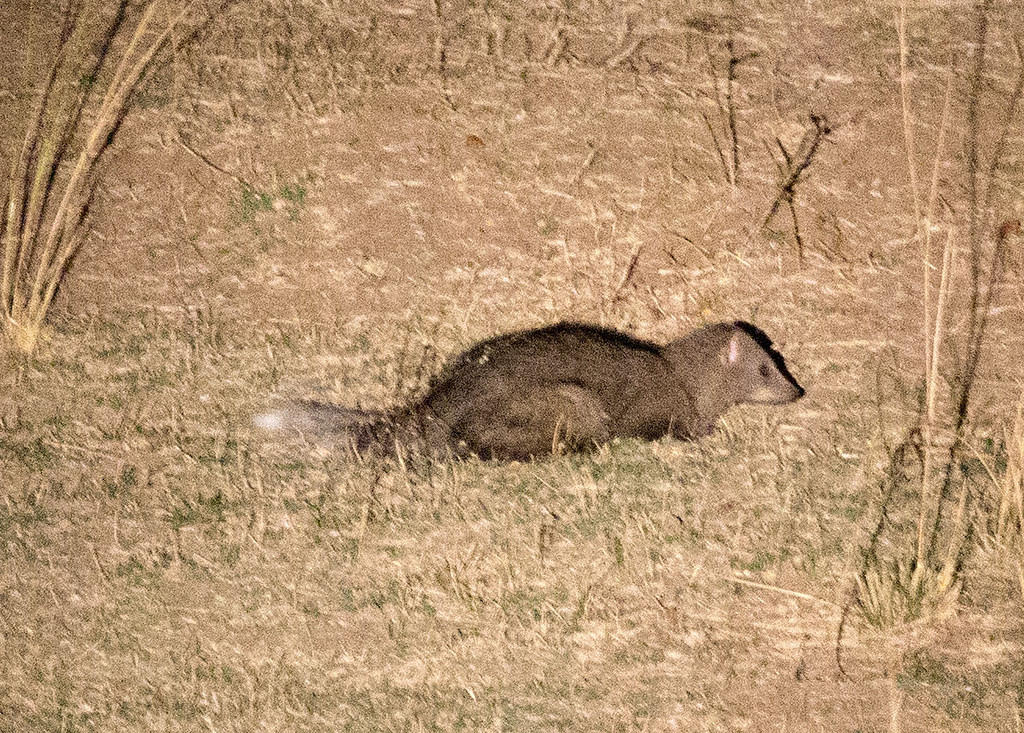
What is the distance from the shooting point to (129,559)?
3.02m

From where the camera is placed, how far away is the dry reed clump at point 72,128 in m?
3.03

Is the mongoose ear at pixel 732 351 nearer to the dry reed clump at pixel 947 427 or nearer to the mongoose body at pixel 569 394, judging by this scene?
the mongoose body at pixel 569 394

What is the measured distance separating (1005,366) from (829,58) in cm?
143

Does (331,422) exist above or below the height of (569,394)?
below

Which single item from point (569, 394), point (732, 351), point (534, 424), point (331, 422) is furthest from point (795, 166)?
point (331, 422)

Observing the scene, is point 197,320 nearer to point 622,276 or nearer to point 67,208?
point 67,208

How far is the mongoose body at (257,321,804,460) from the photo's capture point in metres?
2.86

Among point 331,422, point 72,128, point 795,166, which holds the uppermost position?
point 795,166

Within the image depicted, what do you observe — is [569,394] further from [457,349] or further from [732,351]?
[732,351]

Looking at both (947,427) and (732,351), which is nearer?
(732,351)

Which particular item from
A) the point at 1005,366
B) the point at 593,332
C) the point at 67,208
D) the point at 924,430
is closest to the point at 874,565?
the point at 924,430

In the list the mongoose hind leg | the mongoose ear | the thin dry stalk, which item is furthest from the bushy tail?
the thin dry stalk

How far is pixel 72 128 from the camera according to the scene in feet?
10.0

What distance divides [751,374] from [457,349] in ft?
3.75
